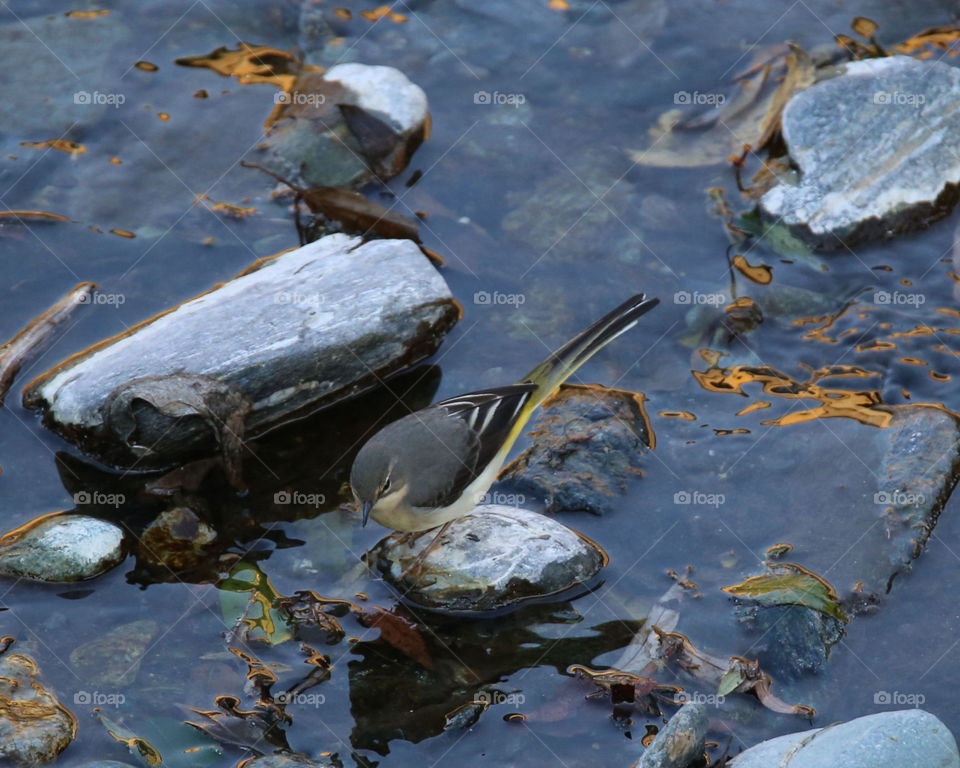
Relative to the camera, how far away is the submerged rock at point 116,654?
6.23m

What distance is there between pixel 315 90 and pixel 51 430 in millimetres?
3978

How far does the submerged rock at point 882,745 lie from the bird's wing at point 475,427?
2.30 meters

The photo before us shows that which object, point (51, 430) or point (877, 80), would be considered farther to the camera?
point (877, 80)

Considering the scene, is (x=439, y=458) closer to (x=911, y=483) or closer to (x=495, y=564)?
(x=495, y=564)

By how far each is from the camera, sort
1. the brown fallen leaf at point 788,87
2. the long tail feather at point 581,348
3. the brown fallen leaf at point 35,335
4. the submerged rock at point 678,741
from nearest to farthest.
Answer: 1. the submerged rock at point 678,741
2. the long tail feather at point 581,348
3. the brown fallen leaf at point 35,335
4. the brown fallen leaf at point 788,87

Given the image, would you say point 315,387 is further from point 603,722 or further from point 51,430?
point 603,722

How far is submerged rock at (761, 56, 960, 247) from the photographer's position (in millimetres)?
9047

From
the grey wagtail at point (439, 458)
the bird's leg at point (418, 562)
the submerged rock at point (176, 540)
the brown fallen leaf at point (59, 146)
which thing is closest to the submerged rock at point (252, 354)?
the submerged rock at point (176, 540)

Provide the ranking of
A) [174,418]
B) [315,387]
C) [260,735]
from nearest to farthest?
[260,735]
[174,418]
[315,387]

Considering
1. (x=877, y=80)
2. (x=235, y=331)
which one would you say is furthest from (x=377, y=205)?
(x=877, y=80)

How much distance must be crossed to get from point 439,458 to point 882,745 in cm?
286

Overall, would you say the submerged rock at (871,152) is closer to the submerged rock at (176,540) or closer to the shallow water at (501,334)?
the shallow water at (501,334)

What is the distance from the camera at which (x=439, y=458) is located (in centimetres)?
668

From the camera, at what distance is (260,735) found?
5984 mm
